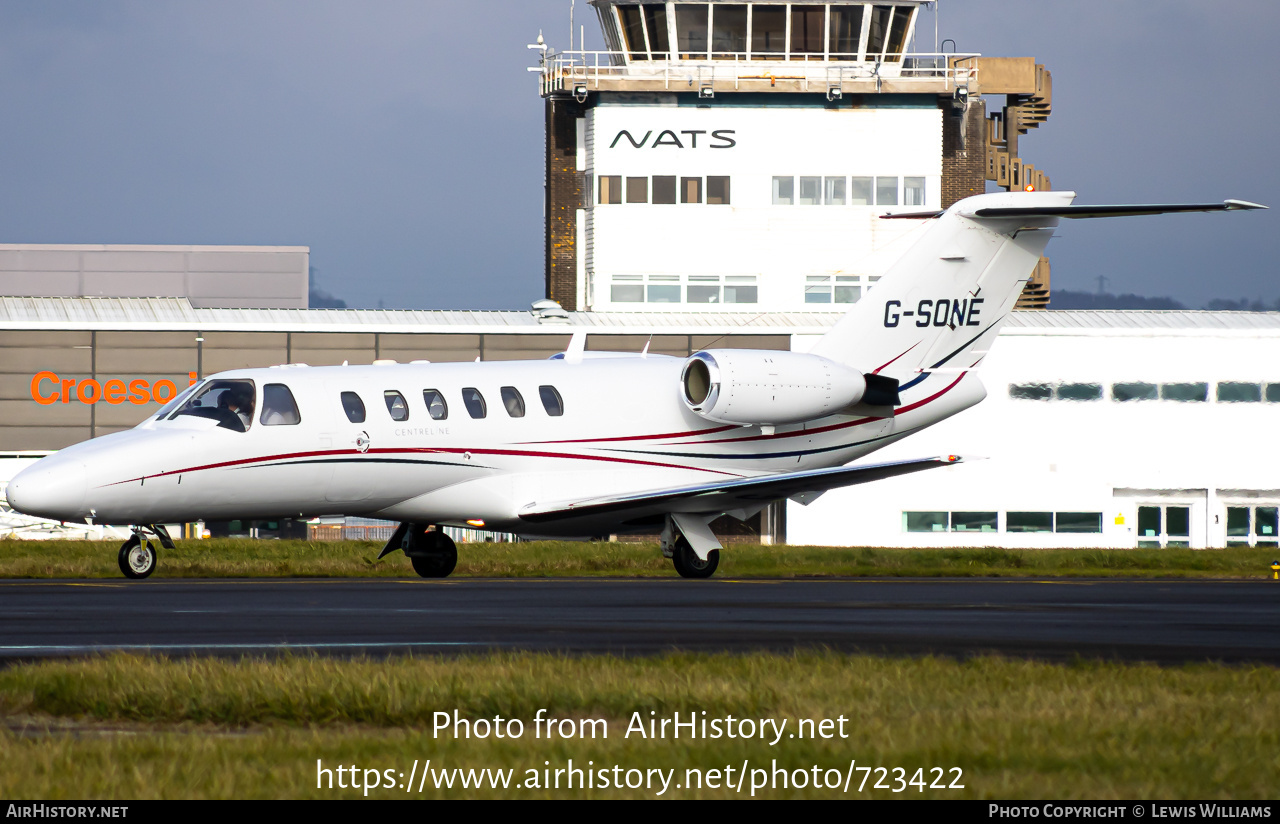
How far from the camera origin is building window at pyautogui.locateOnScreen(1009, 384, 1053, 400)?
46.1 m

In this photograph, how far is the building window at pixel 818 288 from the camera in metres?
53.8

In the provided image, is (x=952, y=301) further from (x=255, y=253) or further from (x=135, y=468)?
(x=255, y=253)

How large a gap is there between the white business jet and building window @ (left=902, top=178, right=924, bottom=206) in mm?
28700

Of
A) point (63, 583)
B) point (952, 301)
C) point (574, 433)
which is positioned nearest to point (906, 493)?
point (952, 301)

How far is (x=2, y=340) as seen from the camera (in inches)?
1804

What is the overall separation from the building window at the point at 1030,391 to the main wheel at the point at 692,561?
24.0 metres

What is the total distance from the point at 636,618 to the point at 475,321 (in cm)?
3290

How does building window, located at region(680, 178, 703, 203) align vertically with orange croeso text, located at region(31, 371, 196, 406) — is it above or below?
above

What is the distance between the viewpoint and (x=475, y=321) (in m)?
47.5

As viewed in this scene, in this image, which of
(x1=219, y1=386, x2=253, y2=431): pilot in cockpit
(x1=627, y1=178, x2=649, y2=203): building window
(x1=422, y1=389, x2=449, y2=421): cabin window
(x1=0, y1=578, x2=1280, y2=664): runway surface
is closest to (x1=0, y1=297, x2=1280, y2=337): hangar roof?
(x1=627, y1=178, x2=649, y2=203): building window

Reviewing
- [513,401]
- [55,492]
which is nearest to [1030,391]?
[513,401]

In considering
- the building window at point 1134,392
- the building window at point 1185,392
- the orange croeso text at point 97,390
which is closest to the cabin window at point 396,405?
the orange croeso text at point 97,390

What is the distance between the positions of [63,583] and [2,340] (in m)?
26.8

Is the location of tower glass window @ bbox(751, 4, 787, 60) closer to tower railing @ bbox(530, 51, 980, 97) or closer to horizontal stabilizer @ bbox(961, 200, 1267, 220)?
tower railing @ bbox(530, 51, 980, 97)
